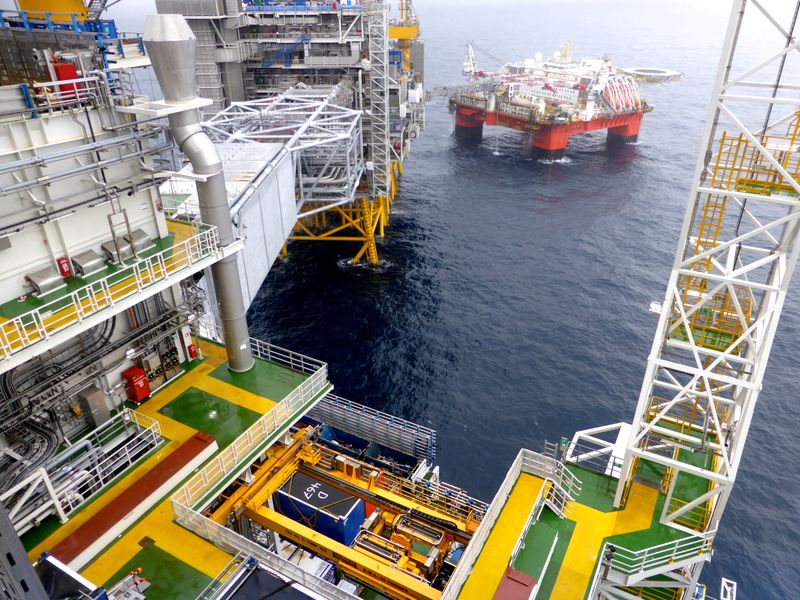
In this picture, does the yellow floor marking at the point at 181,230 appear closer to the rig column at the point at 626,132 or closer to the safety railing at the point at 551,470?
the safety railing at the point at 551,470

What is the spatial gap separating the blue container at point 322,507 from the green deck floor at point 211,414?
326cm

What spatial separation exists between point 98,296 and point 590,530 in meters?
19.6

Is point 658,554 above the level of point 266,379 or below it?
below

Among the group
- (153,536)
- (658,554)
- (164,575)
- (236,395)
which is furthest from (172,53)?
(658,554)

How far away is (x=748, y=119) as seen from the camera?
122500 millimetres

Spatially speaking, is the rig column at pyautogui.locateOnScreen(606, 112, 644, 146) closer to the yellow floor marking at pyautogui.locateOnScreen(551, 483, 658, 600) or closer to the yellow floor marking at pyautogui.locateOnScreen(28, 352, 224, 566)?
the yellow floor marking at pyautogui.locateOnScreen(551, 483, 658, 600)

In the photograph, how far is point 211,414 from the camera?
80.7 feet

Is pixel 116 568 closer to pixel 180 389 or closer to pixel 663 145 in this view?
pixel 180 389

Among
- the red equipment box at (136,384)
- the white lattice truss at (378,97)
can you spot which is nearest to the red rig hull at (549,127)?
the white lattice truss at (378,97)

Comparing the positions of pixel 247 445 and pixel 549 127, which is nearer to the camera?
pixel 247 445

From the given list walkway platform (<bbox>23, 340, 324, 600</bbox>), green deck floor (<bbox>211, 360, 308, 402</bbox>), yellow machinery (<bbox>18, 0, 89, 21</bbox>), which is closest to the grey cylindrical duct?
green deck floor (<bbox>211, 360, 308, 402</bbox>)

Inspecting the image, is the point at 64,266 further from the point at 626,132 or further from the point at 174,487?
the point at 626,132

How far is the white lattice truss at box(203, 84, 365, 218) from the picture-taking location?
148 ft

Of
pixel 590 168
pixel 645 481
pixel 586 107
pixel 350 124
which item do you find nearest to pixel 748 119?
pixel 586 107
